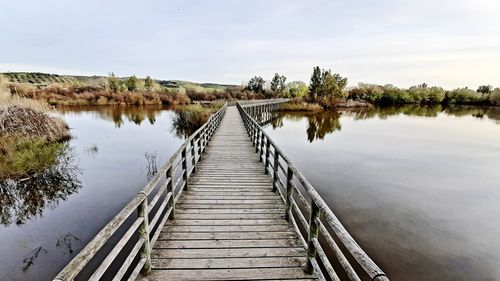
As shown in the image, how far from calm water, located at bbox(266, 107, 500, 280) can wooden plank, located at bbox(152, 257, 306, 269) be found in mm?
3120

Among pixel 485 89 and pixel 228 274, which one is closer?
pixel 228 274

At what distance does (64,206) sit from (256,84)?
6419 cm

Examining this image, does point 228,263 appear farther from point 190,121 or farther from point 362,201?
point 190,121

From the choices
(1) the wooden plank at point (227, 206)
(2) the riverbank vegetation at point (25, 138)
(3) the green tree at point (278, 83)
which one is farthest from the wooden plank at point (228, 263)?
(3) the green tree at point (278, 83)

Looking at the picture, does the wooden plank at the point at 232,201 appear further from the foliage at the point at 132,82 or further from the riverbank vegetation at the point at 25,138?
the foliage at the point at 132,82

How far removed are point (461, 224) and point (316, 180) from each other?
4613mm

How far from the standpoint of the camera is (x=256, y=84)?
6962cm

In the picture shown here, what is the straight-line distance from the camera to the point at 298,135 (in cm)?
2147

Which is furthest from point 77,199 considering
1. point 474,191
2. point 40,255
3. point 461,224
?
point 474,191

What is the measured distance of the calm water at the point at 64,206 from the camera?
571 cm

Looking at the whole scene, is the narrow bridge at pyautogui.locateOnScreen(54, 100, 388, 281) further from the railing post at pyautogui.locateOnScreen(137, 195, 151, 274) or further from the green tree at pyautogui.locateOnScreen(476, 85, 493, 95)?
the green tree at pyautogui.locateOnScreen(476, 85, 493, 95)

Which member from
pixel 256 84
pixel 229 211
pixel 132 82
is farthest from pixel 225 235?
pixel 256 84

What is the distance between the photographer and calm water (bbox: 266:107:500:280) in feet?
19.5

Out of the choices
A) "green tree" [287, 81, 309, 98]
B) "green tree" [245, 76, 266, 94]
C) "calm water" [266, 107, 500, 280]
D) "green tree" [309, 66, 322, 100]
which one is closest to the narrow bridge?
"calm water" [266, 107, 500, 280]
